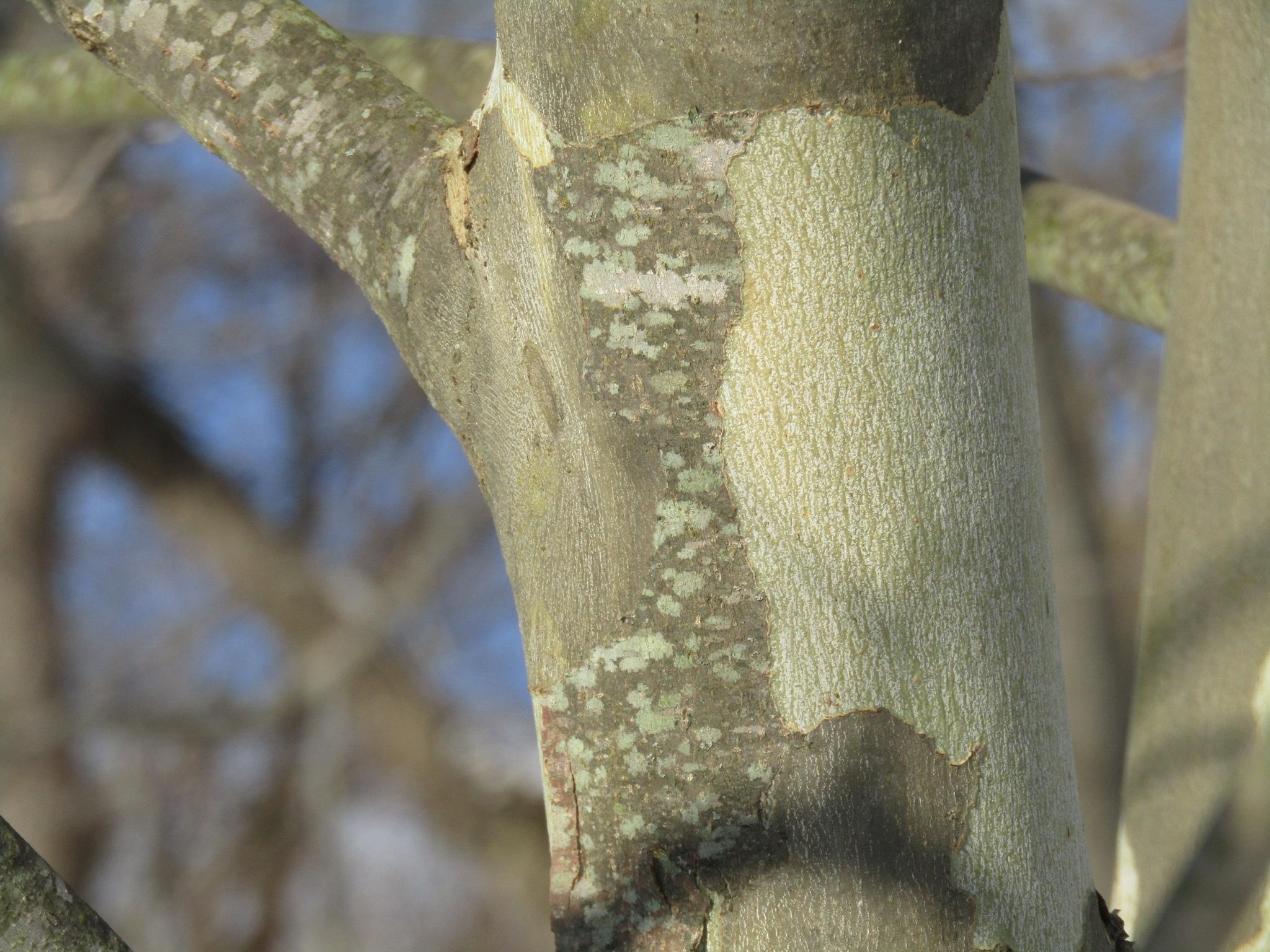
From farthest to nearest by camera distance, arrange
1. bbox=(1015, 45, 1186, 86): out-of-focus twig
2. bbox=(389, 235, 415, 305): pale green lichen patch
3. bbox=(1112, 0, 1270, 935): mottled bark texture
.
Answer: bbox=(1015, 45, 1186, 86): out-of-focus twig
bbox=(1112, 0, 1270, 935): mottled bark texture
bbox=(389, 235, 415, 305): pale green lichen patch

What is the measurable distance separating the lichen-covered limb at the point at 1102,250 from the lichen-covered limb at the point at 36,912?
139 cm

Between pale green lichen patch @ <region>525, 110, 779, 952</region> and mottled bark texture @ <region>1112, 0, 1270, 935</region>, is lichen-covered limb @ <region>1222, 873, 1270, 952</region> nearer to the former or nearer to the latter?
pale green lichen patch @ <region>525, 110, 779, 952</region>

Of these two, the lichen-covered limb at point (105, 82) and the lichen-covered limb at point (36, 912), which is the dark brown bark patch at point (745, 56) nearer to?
the lichen-covered limb at point (36, 912)

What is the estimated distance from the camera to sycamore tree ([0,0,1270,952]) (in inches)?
21.9

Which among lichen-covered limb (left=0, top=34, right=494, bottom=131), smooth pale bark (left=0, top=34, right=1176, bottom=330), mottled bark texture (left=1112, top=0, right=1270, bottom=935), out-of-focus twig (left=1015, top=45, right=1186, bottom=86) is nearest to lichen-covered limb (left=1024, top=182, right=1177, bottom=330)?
smooth pale bark (left=0, top=34, right=1176, bottom=330)

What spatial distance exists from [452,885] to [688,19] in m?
Result: 5.34

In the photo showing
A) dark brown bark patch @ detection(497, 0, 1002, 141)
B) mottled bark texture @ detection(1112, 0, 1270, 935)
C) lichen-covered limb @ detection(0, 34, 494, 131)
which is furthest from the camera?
lichen-covered limb @ detection(0, 34, 494, 131)

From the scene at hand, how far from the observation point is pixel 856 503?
58 cm

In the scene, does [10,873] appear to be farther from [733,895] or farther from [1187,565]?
[1187,565]

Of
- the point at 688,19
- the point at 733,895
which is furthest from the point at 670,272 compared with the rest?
the point at 733,895

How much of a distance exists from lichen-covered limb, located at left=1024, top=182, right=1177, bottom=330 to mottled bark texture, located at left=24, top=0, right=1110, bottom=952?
1.04m

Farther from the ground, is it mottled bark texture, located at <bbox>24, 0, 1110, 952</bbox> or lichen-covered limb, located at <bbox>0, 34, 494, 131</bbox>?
lichen-covered limb, located at <bbox>0, 34, 494, 131</bbox>

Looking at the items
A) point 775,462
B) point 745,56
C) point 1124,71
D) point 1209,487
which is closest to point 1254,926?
point 775,462

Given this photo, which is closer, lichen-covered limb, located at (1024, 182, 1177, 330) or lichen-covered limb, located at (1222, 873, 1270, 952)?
lichen-covered limb, located at (1222, 873, 1270, 952)
